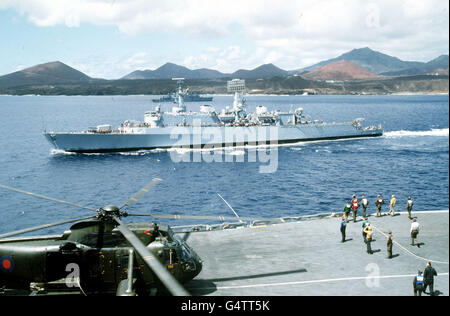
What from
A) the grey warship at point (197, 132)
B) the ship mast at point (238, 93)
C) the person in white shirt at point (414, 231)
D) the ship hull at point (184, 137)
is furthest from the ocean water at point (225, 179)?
the person in white shirt at point (414, 231)

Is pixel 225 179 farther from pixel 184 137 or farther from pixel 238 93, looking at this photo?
pixel 238 93

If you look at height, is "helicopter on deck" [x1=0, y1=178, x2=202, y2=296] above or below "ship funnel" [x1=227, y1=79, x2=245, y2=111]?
below

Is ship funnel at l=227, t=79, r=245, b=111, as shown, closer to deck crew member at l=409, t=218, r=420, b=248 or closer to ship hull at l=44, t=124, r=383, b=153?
ship hull at l=44, t=124, r=383, b=153

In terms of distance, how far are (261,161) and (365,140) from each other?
98.3 ft

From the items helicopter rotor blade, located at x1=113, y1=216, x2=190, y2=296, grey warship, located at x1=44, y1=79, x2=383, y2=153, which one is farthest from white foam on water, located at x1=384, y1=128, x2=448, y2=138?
helicopter rotor blade, located at x1=113, y1=216, x2=190, y2=296

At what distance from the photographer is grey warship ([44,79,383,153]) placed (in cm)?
5762

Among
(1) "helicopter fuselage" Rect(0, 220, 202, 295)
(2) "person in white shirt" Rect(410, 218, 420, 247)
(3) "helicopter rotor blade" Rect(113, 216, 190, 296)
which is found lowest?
(2) "person in white shirt" Rect(410, 218, 420, 247)

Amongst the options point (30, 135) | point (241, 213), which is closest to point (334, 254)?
point (241, 213)

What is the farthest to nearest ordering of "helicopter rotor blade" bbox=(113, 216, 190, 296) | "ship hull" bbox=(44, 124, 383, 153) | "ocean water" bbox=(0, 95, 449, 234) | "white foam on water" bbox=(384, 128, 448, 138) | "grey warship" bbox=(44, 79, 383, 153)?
"white foam on water" bbox=(384, 128, 448, 138)
"grey warship" bbox=(44, 79, 383, 153)
"ship hull" bbox=(44, 124, 383, 153)
"ocean water" bbox=(0, 95, 449, 234)
"helicopter rotor blade" bbox=(113, 216, 190, 296)

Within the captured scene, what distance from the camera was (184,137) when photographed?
201 ft

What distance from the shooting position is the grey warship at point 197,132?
189 feet

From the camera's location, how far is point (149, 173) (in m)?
46.0

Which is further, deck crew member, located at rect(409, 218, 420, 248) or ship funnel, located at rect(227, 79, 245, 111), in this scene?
ship funnel, located at rect(227, 79, 245, 111)

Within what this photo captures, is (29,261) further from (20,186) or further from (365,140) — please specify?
(365,140)
